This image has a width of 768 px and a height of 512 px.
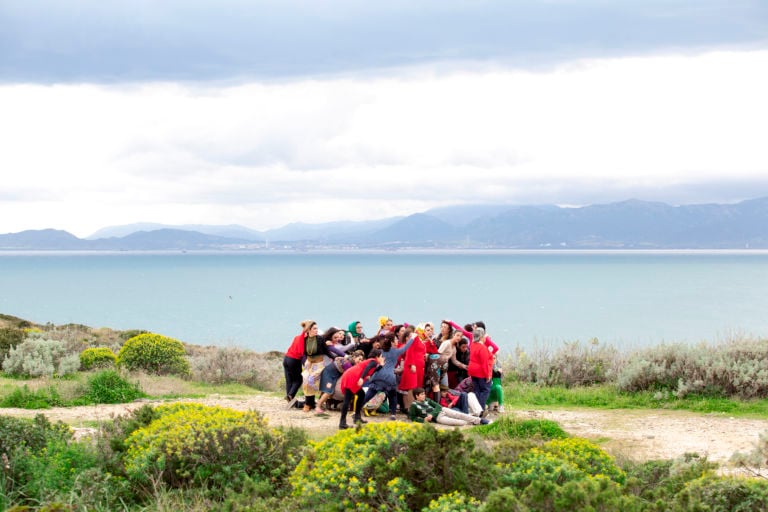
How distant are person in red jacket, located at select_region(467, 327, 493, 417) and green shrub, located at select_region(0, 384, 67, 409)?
756 centimetres

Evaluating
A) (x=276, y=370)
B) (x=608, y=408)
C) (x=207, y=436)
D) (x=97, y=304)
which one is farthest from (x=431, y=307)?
Result: (x=207, y=436)

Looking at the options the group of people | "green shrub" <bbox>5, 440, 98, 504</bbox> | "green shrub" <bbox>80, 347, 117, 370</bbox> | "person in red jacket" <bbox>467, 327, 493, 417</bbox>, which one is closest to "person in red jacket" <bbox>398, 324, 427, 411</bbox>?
the group of people

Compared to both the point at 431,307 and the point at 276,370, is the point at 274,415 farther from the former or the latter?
the point at 431,307

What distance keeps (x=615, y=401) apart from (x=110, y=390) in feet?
32.6

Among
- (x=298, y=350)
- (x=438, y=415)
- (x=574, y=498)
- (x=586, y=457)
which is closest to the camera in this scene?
(x=574, y=498)

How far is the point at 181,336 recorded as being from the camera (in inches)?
2189

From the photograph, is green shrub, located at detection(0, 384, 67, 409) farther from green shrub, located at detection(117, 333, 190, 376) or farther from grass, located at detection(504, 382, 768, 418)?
grass, located at detection(504, 382, 768, 418)

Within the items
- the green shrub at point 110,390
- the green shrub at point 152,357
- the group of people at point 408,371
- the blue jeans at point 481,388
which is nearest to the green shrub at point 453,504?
the group of people at point 408,371

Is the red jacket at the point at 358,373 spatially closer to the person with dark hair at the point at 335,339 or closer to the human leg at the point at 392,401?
the human leg at the point at 392,401

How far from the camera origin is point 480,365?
13164 millimetres

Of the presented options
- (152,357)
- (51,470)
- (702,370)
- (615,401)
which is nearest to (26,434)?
(51,470)

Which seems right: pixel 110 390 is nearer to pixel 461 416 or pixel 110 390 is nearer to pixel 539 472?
pixel 461 416

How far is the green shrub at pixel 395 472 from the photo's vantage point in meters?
5.85

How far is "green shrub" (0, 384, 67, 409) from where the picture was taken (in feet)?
45.0
